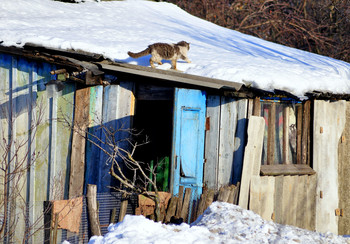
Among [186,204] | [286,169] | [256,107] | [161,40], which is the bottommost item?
[186,204]

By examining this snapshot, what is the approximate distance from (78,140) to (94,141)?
240 millimetres

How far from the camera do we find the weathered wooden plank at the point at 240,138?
23.9 ft

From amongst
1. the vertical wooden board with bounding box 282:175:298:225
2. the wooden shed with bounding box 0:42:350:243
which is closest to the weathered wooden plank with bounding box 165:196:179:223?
the wooden shed with bounding box 0:42:350:243

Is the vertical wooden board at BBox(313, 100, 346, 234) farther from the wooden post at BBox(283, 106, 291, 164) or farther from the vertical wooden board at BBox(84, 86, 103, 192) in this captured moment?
the vertical wooden board at BBox(84, 86, 103, 192)

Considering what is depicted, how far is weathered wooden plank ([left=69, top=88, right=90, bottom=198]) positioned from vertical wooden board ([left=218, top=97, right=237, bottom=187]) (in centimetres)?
204

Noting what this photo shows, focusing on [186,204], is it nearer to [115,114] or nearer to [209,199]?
[209,199]

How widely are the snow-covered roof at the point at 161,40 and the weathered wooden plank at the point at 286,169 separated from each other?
3.97ft

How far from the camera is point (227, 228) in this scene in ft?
Result: 17.5

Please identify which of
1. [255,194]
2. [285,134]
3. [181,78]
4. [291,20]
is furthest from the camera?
[291,20]

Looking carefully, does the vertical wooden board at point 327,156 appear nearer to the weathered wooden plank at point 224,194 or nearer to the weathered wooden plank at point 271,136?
the weathered wooden plank at point 271,136

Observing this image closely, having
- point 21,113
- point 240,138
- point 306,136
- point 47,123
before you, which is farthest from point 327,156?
point 21,113

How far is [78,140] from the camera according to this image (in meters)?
7.40

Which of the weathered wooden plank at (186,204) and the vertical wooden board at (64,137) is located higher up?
the vertical wooden board at (64,137)

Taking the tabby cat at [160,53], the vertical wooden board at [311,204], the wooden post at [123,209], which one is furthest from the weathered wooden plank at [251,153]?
the wooden post at [123,209]
